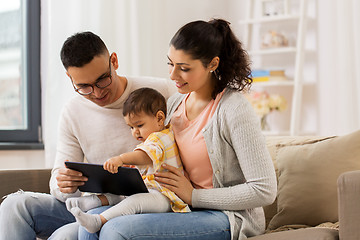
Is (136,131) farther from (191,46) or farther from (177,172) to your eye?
(191,46)

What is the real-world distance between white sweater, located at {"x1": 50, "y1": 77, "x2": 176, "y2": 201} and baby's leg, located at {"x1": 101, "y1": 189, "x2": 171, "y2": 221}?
1.36 feet

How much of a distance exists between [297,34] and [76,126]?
2.60 m

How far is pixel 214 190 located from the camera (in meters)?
1.65

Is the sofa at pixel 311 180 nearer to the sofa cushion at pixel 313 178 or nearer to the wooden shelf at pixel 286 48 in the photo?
the sofa cushion at pixel 313 178

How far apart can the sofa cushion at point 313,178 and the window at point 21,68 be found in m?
2.02

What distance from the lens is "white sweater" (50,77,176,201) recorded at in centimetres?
201

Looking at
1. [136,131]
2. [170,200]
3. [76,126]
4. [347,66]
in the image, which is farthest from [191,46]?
[347,66]

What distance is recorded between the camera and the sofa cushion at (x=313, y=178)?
1.81m

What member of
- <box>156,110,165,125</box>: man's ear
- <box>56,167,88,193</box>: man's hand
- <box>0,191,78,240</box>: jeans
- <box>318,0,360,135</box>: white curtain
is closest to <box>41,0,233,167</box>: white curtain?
<box>318,0,360,135</box>: white curtain

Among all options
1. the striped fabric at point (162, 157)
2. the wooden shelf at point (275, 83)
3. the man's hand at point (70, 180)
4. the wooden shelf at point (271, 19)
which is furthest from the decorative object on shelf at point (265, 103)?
the man's hand at point (70, 180)

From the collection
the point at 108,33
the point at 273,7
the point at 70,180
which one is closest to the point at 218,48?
the point at 70,180

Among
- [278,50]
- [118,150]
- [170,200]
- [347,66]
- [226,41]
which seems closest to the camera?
[170,200]

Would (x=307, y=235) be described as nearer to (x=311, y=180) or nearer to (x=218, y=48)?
(x=311, y=180)

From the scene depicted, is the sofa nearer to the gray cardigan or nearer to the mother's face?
the gray cardigan
